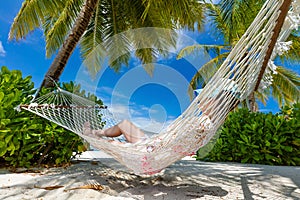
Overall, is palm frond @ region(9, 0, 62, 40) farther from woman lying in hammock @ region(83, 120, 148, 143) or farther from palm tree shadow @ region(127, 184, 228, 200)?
palm tree shadow @ region(127, 184, 228, 200)

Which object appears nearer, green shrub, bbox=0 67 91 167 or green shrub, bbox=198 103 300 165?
green shrub, bbox=0 67 91 167


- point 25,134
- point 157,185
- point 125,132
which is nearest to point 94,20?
point 25,134

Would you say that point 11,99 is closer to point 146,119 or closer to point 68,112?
point 68,112

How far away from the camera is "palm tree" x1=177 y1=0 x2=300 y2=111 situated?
394cm

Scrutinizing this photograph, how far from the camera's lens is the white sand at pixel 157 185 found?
49.5 inches

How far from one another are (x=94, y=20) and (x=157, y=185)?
12.5 feet

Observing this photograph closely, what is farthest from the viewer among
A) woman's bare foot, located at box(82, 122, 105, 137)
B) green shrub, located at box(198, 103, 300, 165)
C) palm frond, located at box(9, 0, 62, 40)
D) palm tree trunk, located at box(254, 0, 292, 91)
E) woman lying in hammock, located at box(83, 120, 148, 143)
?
palm frond, located at box(9, 0, 62, 40)

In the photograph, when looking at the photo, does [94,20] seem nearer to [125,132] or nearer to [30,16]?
[30,16]

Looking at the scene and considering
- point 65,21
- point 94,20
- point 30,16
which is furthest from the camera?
point 94,20

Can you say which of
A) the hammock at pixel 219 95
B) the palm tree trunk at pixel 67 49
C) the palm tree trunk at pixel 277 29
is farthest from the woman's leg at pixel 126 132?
the palm tree trunk at pixel 67 49

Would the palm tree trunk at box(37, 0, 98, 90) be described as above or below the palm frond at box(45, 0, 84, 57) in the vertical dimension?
below

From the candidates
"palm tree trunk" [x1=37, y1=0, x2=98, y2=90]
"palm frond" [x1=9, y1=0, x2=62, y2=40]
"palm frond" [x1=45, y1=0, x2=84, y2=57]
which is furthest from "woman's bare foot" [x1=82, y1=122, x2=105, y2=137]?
"palm frond" [x1=45, y1=0, x2=84, y2=57]

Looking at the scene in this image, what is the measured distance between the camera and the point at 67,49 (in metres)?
2.71

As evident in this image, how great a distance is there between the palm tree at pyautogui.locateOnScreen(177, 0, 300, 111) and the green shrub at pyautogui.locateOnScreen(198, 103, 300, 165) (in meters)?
0.80
